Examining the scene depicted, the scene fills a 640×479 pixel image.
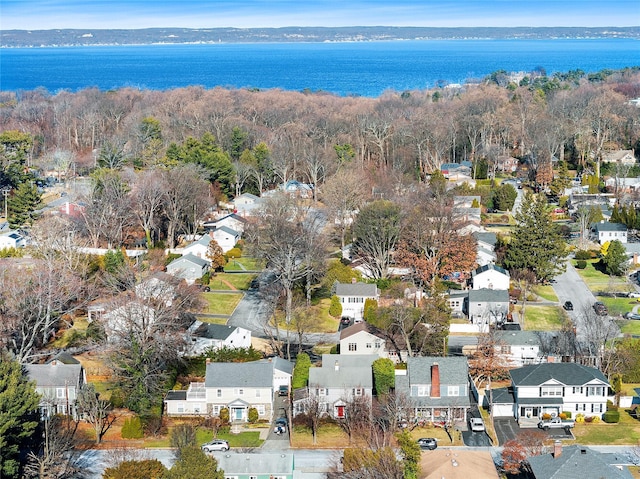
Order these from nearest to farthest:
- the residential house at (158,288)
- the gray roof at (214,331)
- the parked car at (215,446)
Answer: the parked car at (215,446) < the gray roof at (214,331) < the residential house at (158,288)

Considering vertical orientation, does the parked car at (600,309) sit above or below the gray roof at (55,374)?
below

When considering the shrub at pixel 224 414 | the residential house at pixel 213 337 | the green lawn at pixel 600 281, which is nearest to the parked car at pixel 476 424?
the shrub at pixel 224 414

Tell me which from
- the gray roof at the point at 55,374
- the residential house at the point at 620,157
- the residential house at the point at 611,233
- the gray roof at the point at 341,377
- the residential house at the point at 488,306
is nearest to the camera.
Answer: the gray roof at the point at 341,377

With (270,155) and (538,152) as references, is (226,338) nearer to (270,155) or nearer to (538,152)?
(270,155)

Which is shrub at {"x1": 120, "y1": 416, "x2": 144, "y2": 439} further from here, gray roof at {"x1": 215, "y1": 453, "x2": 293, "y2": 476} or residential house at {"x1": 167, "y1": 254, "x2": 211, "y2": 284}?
residential house at {"x1": 167, "y1": 254, "x2": 211, "y2": 284}

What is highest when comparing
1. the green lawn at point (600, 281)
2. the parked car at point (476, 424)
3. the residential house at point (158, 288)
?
the residential house at point (158, 288)

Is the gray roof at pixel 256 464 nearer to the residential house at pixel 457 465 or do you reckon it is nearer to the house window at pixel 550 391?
the residential house at pixel 457 465

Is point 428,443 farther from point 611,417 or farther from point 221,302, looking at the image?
point 221,302

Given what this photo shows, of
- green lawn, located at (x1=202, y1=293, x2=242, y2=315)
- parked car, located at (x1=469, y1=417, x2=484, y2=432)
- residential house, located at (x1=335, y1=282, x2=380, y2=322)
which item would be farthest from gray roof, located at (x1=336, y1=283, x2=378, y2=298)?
parked car, located at (x1=469, y1=417, x2=484, y2=432)
